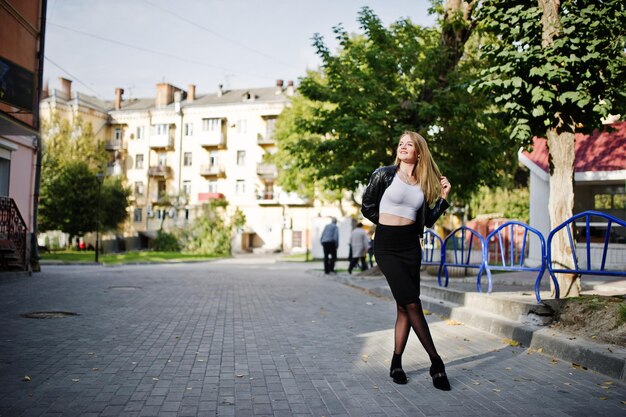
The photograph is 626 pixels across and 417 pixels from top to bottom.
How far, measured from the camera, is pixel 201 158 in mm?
64188

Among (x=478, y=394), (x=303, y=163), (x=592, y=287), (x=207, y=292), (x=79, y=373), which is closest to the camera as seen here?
(x=478, y=394)

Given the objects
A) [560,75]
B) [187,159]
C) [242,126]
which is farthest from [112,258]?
[187,159]

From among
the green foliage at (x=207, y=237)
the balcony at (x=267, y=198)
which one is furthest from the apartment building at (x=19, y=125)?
the balcony at (x=267, y=198)

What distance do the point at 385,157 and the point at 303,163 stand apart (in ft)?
9.34

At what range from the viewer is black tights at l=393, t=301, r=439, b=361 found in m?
4.85

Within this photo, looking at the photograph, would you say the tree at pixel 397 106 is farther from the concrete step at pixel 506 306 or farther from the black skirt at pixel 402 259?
the black skirt at pixel 402 259

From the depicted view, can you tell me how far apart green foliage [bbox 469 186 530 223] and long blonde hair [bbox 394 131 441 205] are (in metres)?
30.9

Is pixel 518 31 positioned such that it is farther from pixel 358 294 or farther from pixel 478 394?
pixel 358 294

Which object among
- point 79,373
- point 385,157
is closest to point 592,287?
point 385,157

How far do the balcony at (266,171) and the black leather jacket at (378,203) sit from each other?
5615 cm

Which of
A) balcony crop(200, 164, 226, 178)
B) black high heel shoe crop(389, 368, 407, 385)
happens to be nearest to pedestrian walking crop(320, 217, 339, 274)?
black high heel shoe crop(389, 368, 407, 385)

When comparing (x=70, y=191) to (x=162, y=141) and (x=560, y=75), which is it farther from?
(x=560, y=75)

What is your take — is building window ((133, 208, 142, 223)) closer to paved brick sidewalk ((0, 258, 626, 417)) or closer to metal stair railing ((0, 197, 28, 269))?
metal stair railing ((0, 197, 28, 269))

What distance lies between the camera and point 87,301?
34.4ft
